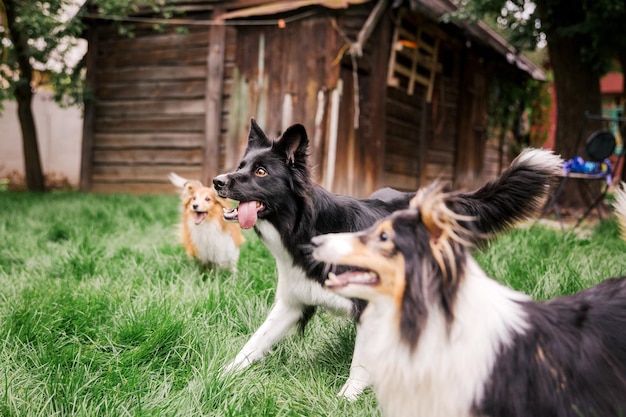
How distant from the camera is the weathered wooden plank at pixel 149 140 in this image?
1039 centimetres

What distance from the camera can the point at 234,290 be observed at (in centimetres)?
327

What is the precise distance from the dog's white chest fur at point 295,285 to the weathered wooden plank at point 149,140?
799 cm

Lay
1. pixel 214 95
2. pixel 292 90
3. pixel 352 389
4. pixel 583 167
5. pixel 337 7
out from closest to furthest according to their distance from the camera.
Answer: pixel 352 389 → pixel 583 167 → pixel 337 7 → pixel 292 90 → pixel 214 95

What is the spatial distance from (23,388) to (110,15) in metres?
8.32

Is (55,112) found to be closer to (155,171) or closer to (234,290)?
(155,171)

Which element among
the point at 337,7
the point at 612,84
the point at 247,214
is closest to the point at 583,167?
the point at 337,7

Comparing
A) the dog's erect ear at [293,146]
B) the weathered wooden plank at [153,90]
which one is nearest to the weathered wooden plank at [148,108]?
the weathered wooden plank at [153,90]

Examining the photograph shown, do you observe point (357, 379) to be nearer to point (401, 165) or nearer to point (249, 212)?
point (249, 212)

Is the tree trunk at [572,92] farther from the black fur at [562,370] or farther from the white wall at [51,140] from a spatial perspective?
the white wall at [51,140]

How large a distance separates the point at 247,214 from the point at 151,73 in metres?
9.13

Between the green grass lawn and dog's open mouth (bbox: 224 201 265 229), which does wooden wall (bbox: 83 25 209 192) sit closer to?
the green grass lawn

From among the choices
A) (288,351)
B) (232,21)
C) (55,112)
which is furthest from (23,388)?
(55,112)

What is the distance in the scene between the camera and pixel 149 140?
35.8 feet

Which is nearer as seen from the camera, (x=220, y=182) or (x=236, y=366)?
(x=236, y=366)
